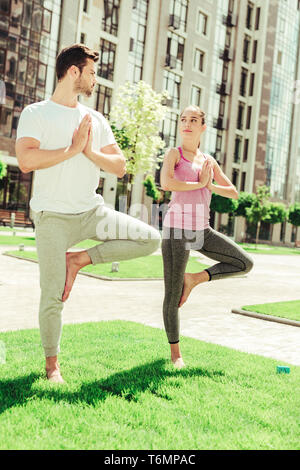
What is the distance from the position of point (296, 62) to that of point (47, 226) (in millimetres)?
65581

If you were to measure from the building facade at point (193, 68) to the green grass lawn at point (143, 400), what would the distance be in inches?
1209

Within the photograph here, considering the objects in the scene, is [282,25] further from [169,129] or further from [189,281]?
[189,281]

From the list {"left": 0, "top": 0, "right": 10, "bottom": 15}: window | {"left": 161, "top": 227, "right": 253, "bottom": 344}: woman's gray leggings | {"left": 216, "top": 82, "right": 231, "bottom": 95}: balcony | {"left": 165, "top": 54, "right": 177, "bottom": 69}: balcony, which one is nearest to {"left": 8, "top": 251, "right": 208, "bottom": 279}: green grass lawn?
{"left": 161, "top": 227, "right": 253, "bottom": 344}: woman's gray leggings

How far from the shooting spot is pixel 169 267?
439 centimetres

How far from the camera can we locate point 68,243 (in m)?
3.72

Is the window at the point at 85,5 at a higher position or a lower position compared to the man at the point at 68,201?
higher

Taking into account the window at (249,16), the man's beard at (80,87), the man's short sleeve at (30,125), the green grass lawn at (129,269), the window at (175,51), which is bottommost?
the green grass lawn at (129,269)

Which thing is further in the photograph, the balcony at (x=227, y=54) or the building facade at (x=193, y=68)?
the balcony at (x=227, y=54)

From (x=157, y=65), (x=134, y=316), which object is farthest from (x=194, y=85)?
(x=134, y=316)

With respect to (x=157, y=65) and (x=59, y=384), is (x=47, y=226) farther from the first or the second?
(x=157, y=65)

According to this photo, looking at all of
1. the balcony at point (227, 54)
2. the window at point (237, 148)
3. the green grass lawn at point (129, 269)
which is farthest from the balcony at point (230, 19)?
the green grass lawn at point (129, 269)

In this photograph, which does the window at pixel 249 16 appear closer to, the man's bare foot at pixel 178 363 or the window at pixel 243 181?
the window at pixel 243 181

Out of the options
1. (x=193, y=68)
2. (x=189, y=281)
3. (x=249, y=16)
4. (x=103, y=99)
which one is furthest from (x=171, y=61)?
(x=189, y=281)

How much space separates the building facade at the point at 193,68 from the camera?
3406 cm
